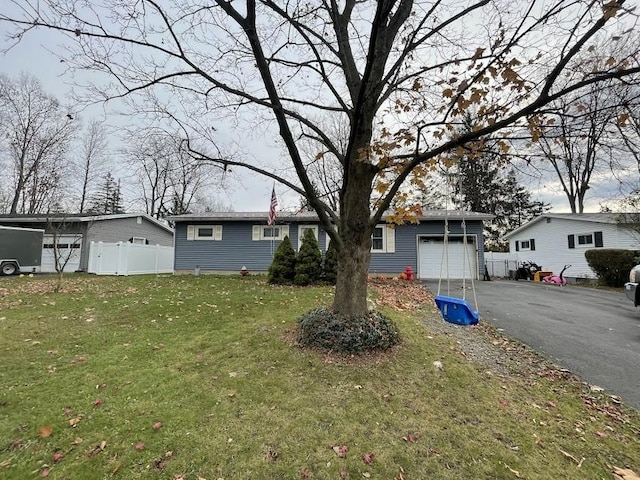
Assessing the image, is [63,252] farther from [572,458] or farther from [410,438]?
[572,458]

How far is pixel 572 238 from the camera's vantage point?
55.6ft

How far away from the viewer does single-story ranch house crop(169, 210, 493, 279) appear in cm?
1472

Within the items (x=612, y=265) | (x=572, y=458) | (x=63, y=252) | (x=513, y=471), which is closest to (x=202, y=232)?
(x=63, y=252)

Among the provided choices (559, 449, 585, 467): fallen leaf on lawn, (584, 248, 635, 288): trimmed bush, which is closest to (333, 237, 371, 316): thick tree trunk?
(559, 449, 585, 467): fallen leaf on lawn

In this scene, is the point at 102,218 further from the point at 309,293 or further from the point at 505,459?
the point at 505,459

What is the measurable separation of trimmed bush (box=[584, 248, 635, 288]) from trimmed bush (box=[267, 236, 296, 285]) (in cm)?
1303

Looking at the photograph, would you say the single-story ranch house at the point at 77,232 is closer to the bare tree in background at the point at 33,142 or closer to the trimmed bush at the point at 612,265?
the bare tree in background at the point at 33,142

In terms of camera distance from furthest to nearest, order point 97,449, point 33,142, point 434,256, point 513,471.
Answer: point 33,142, point 434,256, point 97,449, point 513,471

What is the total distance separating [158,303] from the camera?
7.27m

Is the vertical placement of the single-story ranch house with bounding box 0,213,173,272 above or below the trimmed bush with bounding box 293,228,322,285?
above

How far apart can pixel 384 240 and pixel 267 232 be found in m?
5.58

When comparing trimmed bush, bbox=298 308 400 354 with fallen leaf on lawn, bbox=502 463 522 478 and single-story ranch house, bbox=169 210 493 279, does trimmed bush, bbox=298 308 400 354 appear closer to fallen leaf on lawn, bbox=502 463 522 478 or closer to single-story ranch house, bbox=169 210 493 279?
fallen leaf on lawn, bbox=502 463 522 478

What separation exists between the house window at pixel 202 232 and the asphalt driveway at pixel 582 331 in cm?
1163

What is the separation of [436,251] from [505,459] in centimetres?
1297
